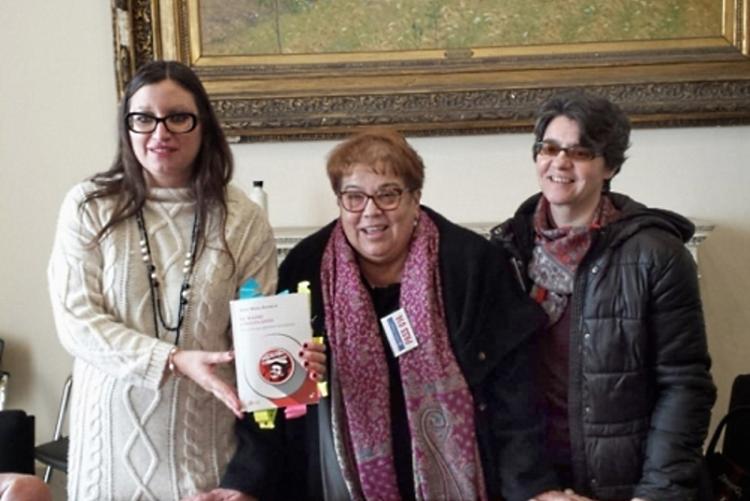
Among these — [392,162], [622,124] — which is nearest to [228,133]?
[392,162]

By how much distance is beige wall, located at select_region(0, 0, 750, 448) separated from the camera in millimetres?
3059

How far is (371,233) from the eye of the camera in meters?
1.77

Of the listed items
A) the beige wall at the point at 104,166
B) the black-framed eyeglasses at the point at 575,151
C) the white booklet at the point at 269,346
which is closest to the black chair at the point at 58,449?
the beige wall at the point at 104,166

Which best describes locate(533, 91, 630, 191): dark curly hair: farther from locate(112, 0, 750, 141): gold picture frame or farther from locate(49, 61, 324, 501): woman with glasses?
locate(112, 0, 750, 141): gold picture frame

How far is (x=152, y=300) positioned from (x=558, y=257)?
0.85 meters

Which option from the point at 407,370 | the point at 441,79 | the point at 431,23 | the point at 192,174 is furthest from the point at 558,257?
the point at 431,23

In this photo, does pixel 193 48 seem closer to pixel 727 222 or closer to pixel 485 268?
pixel 485 268

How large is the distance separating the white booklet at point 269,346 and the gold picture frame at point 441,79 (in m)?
1.62

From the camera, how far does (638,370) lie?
1711 millimetres

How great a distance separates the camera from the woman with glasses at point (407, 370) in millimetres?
1726

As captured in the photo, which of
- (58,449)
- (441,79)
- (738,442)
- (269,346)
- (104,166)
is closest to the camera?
(269,346)

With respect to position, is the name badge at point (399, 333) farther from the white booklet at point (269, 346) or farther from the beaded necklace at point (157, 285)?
A: the beaded necklace at point (157, 285)

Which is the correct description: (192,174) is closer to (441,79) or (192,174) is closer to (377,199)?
(377,199)

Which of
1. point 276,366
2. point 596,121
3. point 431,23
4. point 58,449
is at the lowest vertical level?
point 58,449
